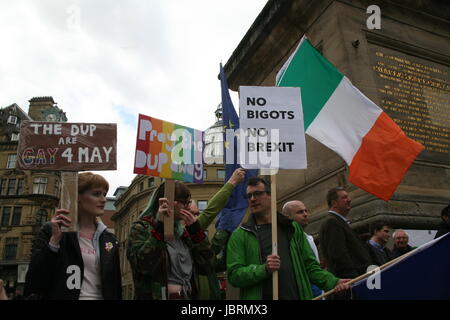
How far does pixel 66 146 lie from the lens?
134 inches

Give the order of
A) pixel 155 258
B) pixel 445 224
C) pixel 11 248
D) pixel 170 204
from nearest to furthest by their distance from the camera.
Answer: pixel 155 258, pixel 170 204, pixel 445 224, pixel 11 248

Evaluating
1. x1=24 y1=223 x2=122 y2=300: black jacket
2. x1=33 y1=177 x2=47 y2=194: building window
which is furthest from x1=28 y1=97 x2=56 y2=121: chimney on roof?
x1=24 y1=223 x2=122 y2=300: black jacket

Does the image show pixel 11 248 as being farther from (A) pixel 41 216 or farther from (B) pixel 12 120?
(B) pixel 12 120

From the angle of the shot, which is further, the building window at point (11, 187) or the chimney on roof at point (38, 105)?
the chimney on roof at point (38, 105)

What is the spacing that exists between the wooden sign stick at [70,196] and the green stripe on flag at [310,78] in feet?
10.9

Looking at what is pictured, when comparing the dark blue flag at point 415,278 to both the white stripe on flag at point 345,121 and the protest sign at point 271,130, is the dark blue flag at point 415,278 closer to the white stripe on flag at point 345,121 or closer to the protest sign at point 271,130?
the protest sign at point 271,130

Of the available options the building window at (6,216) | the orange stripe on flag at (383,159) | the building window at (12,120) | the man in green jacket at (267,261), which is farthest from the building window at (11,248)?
the man in green jacket at (267,261)

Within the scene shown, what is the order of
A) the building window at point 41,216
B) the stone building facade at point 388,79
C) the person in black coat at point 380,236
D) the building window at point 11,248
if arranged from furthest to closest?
the building window at point 41,216 → the building window at point 11,248 → the stone building facade at point 388,79 → the person in black coat at point 380,236

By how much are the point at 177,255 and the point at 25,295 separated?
3.81ft

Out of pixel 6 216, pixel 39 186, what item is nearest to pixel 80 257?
pixel 39 186

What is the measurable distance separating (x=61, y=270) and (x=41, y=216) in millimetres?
50527

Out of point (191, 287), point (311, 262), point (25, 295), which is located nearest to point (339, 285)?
point (311, 262)

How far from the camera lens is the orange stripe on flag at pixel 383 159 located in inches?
183

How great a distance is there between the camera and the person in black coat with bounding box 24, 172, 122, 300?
271cm
